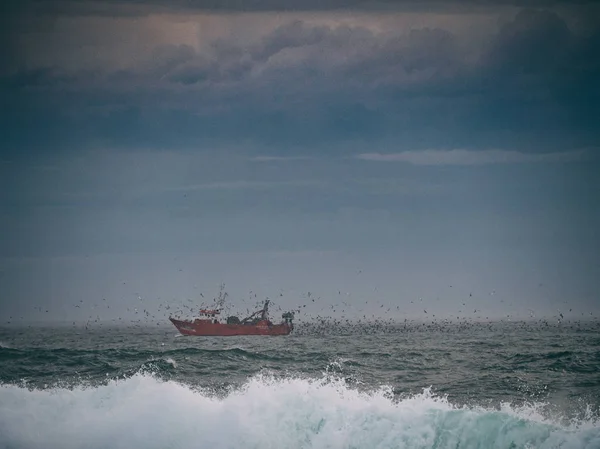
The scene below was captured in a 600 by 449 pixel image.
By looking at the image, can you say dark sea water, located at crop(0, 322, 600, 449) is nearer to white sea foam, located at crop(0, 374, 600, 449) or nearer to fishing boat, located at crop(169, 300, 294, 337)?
white sea foam, located at crop(0, 374, 600, 449)

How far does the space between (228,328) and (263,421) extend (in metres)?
62.9

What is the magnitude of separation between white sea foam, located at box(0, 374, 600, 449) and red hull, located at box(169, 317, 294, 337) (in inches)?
2337

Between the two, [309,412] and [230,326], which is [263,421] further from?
[230,326]

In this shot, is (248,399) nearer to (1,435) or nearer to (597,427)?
(1,435)

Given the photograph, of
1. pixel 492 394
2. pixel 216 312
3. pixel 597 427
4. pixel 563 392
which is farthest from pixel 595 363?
pixel 216 312

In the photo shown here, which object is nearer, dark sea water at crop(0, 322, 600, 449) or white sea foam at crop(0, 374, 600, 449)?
white sea foam at crop(0, 374, 600, 449)

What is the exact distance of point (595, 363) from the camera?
36062 millimetres

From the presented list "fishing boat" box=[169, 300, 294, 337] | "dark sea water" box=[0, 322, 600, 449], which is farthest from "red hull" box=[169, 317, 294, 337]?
"dark sea water" box=[0, 322, 600, 449]

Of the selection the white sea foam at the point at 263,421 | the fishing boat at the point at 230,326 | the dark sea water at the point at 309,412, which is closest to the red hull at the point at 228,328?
the fishing boat at the point at 230,326

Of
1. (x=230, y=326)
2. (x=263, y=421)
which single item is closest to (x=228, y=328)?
(x=230, y=326)

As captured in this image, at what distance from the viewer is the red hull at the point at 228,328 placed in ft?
272

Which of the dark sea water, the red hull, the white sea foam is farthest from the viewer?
the red hull

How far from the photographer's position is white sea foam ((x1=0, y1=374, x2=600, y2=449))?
19.0 meters

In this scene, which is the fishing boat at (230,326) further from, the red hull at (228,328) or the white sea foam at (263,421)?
the white sea foam at (263,421)
